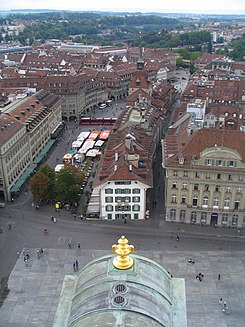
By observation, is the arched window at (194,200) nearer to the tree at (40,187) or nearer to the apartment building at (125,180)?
the apartment building at (125,180)

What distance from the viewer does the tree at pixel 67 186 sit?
83.7m

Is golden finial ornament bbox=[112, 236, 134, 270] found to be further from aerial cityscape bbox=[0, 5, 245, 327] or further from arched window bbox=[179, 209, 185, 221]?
arched window bbox=[179, 209, 185, 221]

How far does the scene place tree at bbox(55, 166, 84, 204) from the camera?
8369 cm

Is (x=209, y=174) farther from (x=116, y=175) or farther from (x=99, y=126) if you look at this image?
(x=99, y=126)

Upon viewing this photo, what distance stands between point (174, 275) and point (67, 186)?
30003 mm

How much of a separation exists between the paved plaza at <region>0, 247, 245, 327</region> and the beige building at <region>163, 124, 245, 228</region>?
9.85 meters

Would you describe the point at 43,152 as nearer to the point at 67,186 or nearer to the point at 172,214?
the point at 67,186

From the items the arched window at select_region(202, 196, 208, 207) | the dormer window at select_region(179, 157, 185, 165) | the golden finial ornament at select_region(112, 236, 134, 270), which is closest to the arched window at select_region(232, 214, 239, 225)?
the arched window at select_region(202, 196, 208, 207)

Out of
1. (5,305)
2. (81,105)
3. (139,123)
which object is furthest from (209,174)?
(81,105)

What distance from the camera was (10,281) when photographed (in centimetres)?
6306

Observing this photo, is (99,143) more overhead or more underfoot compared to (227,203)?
more underfoot

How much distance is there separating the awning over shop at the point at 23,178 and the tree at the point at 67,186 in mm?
10365

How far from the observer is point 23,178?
95500 millimetres

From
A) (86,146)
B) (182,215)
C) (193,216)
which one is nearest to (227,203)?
(193,216)
